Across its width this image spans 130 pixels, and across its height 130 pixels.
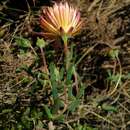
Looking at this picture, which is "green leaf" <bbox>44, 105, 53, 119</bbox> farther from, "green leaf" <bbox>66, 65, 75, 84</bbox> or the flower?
the flower

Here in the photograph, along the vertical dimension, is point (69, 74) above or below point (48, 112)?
above

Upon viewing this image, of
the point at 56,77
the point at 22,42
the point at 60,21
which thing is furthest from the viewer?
the point at 22,42

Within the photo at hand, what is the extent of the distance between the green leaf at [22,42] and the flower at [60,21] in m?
0.23

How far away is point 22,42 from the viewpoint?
6.84 feet

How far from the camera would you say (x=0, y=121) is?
1948 mm

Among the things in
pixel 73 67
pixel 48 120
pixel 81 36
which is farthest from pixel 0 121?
pixel 81 36

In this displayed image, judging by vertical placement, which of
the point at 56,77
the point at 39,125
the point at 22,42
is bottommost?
the point at 39,125

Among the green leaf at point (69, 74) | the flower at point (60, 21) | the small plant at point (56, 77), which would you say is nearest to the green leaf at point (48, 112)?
the small plant at point (56, 77)

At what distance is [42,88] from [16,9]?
0.45 m

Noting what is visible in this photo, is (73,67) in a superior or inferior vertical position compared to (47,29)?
inferior

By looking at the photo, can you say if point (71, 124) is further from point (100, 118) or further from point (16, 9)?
point (16, 9)

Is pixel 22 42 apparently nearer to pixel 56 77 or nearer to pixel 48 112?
pixel 56 77

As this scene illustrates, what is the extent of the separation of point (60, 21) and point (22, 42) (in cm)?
33

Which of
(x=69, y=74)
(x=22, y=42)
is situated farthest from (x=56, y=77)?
(x=22, y=42)
